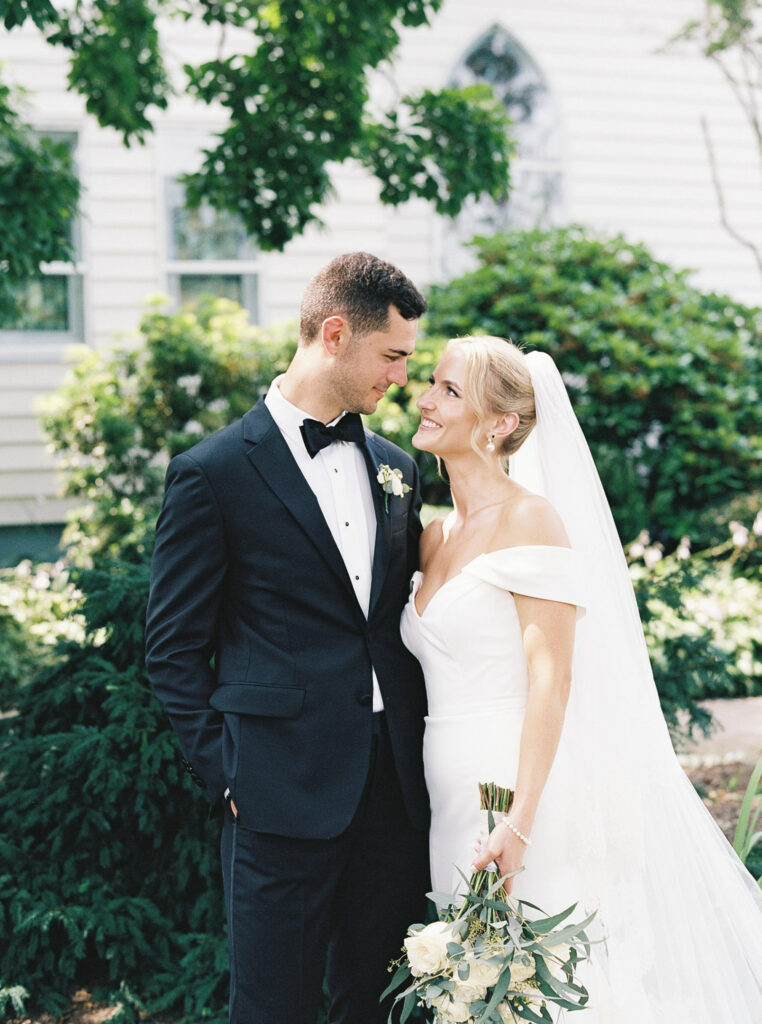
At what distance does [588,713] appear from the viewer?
2.91 metres

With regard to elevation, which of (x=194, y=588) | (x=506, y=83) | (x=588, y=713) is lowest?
(x=588, y=713)

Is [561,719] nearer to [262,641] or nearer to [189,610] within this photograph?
[262,641]

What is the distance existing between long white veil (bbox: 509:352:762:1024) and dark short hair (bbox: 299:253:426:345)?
48 cm

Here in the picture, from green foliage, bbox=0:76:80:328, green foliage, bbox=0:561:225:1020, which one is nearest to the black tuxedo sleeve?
green foliage, bbox=0:561:225:1020

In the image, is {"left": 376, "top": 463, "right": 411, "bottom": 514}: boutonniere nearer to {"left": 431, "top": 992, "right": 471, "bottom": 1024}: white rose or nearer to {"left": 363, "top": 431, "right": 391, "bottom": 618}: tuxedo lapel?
{"left": 363, "top": 431, "right": 391, "bottom": 618}: tuxedo lapel

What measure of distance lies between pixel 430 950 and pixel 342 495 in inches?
45.8

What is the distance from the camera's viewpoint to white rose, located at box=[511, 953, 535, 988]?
7.59 ft

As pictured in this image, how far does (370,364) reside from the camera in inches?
111

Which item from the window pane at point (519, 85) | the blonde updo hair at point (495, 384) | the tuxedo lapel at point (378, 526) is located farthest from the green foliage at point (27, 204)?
the window pane at point (519, 85)

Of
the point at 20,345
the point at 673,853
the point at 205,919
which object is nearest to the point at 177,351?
the point at 20,345

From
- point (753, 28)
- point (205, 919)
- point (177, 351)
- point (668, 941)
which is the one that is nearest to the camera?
point (668, 941)

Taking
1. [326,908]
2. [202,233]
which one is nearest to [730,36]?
[202,233]

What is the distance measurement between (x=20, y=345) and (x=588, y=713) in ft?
26.0

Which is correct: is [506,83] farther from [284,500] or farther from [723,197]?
[284,500]
